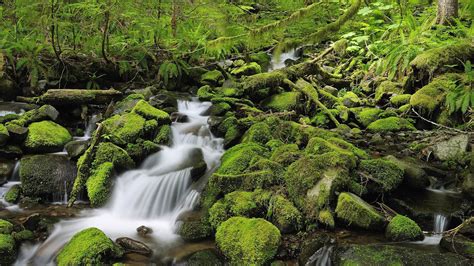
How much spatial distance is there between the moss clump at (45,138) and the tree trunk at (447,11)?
9742 millimetres

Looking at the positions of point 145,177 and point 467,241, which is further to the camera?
point 145,177

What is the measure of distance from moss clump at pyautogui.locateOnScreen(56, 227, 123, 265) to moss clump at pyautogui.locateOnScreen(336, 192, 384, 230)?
3.19 meters

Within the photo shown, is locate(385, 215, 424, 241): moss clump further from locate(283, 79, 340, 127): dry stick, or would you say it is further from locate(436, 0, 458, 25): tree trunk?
locate(436, 0, 458, 25): tree trunk

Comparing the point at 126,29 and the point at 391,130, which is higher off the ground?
the point at 126,29

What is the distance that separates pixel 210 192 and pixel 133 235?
1.42 metres

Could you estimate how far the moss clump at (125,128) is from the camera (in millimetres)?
8320

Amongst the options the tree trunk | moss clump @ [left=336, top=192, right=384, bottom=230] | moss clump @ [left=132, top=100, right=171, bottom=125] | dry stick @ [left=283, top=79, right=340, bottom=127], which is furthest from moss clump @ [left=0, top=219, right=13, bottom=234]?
the tree trunk

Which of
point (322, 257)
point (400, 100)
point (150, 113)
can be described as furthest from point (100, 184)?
point (400, 100)

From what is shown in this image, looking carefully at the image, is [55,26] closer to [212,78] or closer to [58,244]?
[212,78]

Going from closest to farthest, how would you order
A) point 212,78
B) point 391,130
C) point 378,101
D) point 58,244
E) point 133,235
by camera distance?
point 58,244 < point 133,235 < point 391,130 < point 378,101 < point 212,78

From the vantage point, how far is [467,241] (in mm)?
4969

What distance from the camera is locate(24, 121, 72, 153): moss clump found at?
814 centimetres

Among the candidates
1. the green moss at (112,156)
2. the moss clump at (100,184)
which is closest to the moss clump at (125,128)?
the green moss at (112,156)

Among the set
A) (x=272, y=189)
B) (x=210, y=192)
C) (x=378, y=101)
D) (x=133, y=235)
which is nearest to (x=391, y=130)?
(x=378, y=101)
